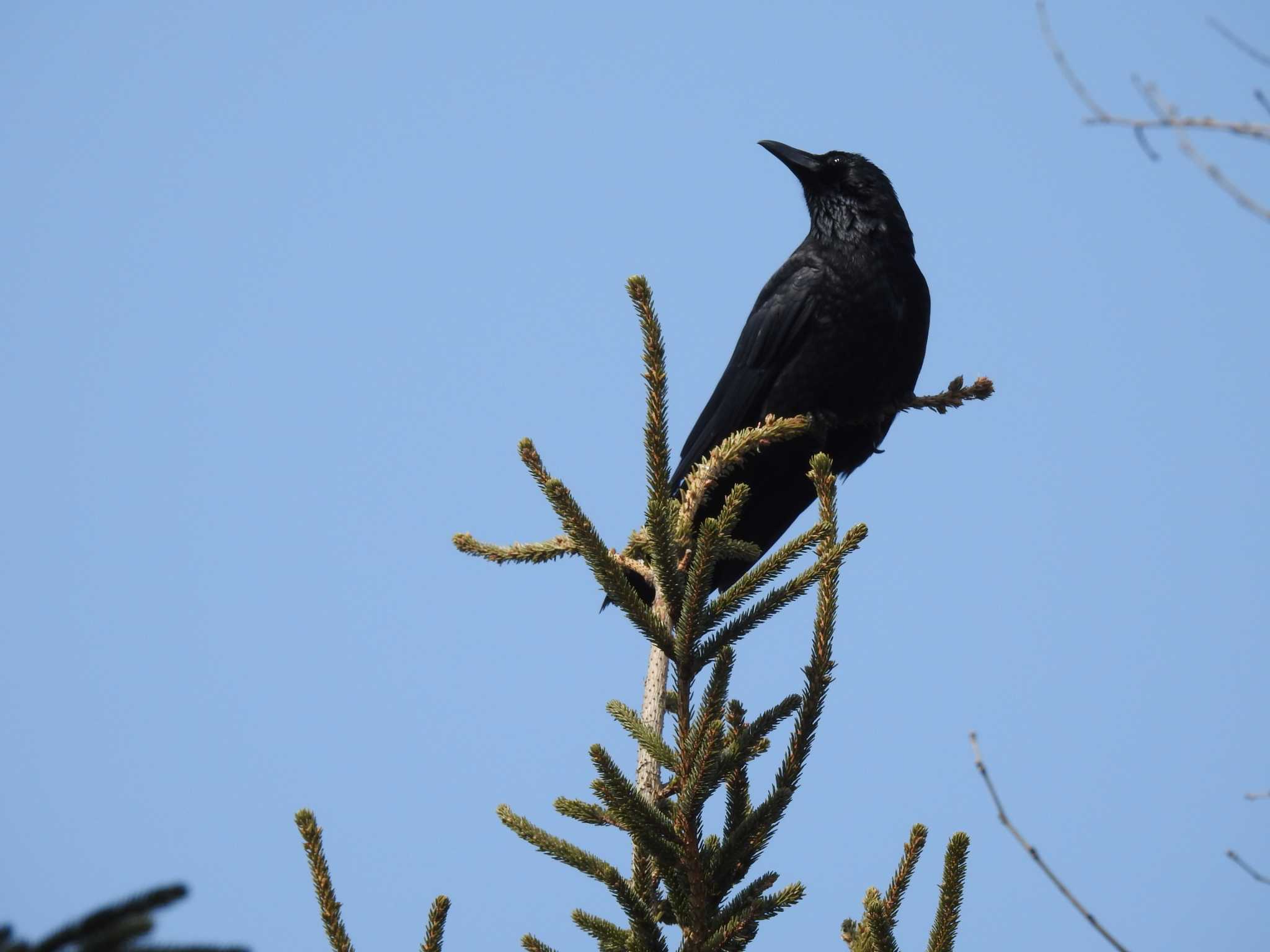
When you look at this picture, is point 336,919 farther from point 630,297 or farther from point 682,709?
point 630,297

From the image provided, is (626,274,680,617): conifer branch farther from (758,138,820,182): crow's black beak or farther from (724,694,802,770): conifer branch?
(758,138,820,182): crow's black beak

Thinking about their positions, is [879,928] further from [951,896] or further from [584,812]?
[584,812]

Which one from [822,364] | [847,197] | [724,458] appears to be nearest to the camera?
[724,458]

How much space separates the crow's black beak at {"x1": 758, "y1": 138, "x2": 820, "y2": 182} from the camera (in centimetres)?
607

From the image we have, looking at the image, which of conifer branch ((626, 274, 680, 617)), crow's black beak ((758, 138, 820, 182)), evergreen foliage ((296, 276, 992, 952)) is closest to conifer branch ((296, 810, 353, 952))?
evergreen foliage ((296, 276, 992, 952))

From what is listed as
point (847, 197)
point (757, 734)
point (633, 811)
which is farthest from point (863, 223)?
point (633, 811)

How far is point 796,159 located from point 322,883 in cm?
473

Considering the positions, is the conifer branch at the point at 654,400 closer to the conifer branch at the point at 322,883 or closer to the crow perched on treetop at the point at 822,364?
the conifer branch at the point at 322,883

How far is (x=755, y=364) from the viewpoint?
5293 millimetres

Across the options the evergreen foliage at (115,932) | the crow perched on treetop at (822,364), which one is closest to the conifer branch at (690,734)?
the evergreen foliage at (115,932)

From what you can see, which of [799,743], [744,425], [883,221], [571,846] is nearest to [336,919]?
[571,846]

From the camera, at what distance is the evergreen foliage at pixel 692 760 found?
240 centimetres

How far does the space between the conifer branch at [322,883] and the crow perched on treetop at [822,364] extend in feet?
8.72

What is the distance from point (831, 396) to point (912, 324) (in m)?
0.51
